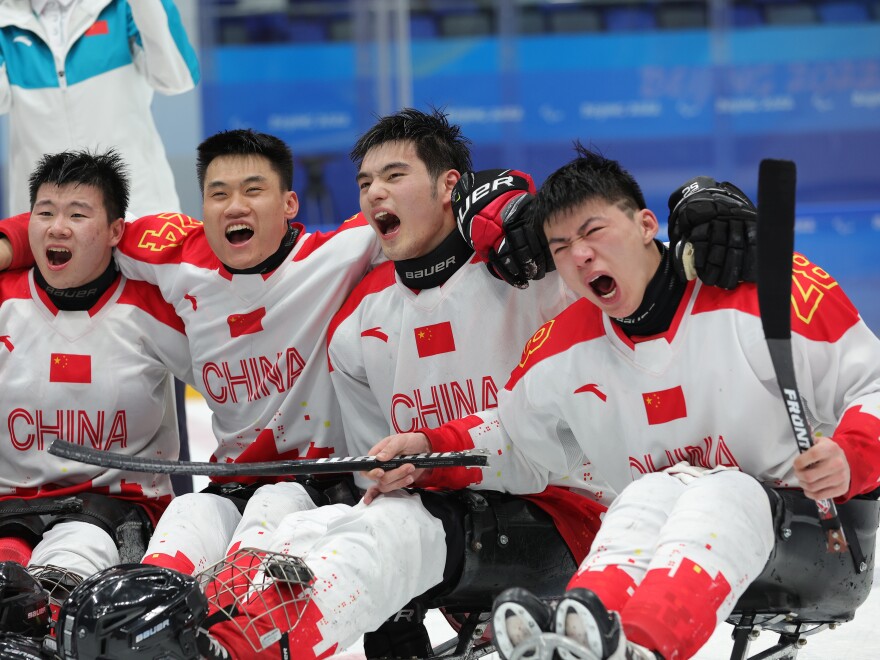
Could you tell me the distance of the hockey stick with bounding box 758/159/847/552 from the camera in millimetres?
1799

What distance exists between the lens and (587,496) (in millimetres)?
2482

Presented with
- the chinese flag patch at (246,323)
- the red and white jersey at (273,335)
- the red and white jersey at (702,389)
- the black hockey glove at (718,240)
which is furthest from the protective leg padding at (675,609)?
the chinese flag patch at (246,323)

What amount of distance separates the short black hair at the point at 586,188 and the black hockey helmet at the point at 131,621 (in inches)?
34.4

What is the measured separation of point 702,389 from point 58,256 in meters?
1.46

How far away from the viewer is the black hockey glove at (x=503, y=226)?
7.74ft

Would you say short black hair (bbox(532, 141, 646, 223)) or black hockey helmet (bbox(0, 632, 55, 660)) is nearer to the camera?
black hockey helmet (bbox(0, 632, 55, 660))

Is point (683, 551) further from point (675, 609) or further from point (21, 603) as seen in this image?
point (21, 603)

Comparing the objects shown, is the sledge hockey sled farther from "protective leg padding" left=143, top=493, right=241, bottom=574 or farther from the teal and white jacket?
the teal and white jacket

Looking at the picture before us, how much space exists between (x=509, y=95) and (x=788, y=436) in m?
6.28

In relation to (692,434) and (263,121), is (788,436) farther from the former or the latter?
(263,121)

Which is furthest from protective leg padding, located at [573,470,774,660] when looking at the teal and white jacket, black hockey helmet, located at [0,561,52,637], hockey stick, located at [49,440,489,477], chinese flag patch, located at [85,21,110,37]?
chinese flag patch, located at [85,21,110,37]

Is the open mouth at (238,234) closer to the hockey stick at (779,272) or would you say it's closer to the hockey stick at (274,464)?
the hockey stick at (274,464)

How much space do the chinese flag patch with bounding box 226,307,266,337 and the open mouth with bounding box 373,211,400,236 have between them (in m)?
0.33

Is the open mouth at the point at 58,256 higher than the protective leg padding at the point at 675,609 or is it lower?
higher
